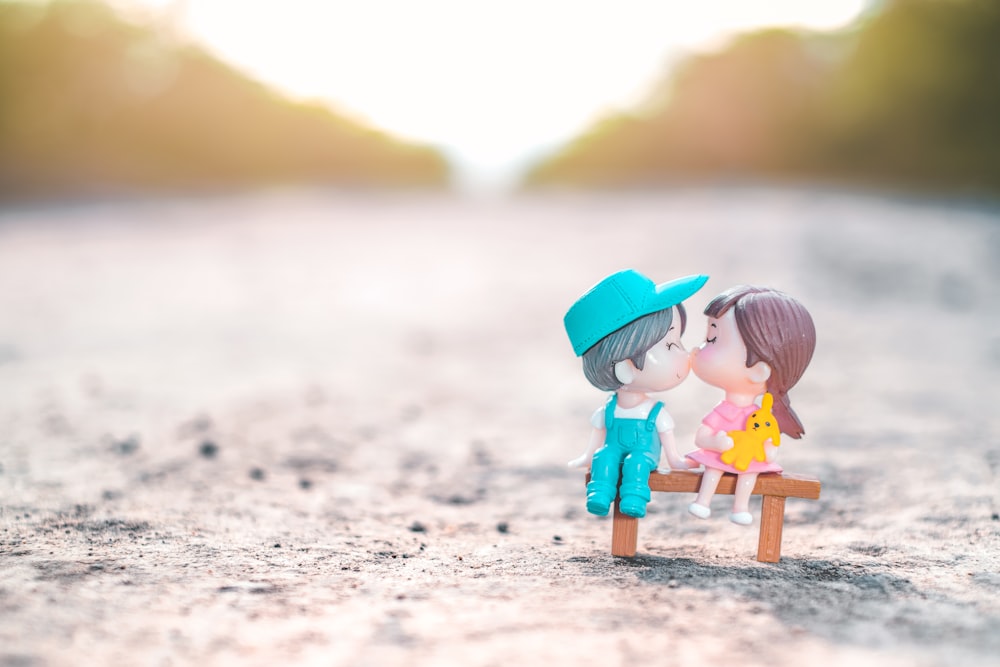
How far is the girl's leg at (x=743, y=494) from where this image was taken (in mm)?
3418

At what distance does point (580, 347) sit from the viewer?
11.2ft

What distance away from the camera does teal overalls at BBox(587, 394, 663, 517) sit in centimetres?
336

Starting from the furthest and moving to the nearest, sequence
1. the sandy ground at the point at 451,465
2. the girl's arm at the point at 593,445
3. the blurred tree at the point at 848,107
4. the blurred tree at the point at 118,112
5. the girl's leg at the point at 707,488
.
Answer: the blurred tree at the point at 118,112 → the blurred tree at the point at 848,107 → the girl's arm at the point at 593,445 → the girl's leg at the point at 707,488 → the sandy ground at the point at 451,465

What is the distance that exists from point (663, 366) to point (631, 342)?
168mm

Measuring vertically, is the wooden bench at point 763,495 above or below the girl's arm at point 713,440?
below

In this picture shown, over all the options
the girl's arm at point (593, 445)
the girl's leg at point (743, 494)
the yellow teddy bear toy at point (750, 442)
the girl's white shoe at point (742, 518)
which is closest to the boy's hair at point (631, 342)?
the girl's arm at point (593, 445)

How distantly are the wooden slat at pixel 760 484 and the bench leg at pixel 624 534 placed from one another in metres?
0.16

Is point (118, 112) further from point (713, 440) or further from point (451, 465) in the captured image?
point (713, 440)

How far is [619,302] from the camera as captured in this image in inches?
132

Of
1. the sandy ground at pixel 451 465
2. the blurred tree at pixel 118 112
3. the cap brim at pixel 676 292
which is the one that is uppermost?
the blurred tree at pixel 118 112

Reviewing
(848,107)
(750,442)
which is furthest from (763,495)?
(848,107)

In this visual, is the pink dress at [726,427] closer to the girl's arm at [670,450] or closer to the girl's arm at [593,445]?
the girl's arm at [670,450]

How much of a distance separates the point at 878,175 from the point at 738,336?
69.2ft

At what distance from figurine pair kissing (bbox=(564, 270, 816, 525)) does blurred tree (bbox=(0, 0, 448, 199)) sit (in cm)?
2235
